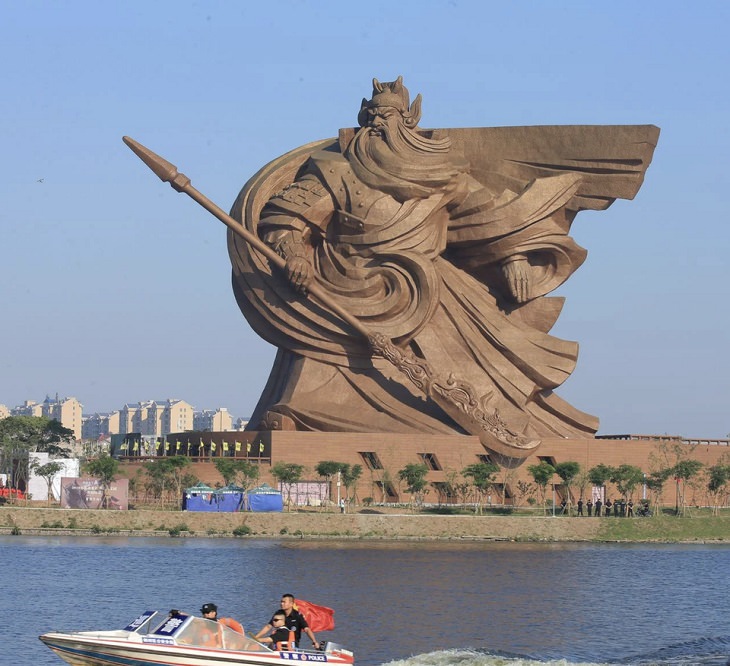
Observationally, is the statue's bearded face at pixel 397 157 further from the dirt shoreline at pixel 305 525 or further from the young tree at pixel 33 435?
the young tree at pixel 33 435

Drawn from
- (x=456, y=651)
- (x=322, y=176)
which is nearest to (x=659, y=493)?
(x=322, y=176)

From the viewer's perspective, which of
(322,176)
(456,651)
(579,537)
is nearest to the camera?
(456,651)

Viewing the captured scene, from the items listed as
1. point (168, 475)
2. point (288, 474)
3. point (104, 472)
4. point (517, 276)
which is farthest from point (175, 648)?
point (517, 276)

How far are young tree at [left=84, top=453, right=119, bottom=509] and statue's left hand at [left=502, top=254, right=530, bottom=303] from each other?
62.9ft

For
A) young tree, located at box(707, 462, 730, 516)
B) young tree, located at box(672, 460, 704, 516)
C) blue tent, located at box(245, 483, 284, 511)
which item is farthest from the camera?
young tree, located at box(707, 462, 730, 516)

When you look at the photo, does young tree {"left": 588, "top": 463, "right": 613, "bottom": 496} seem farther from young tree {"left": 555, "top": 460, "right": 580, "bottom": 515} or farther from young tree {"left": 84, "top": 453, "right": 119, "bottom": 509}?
young tree {"left": 84, "top": 453, "right": 119, "bottom": 509}

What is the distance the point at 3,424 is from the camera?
103312 mm

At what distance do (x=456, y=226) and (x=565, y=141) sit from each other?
20.0ft

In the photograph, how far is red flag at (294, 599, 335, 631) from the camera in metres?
23.5

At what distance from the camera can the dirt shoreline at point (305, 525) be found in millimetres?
54656

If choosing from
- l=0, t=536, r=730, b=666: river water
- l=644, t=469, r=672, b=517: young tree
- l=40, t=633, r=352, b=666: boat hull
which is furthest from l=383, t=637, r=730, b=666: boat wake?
l=644, t=469, r=672, b=517: young tree

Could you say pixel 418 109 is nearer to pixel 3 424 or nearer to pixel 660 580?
pixel 660 580

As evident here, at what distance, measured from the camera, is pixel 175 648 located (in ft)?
72.8

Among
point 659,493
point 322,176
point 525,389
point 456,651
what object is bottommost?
point 456,651
